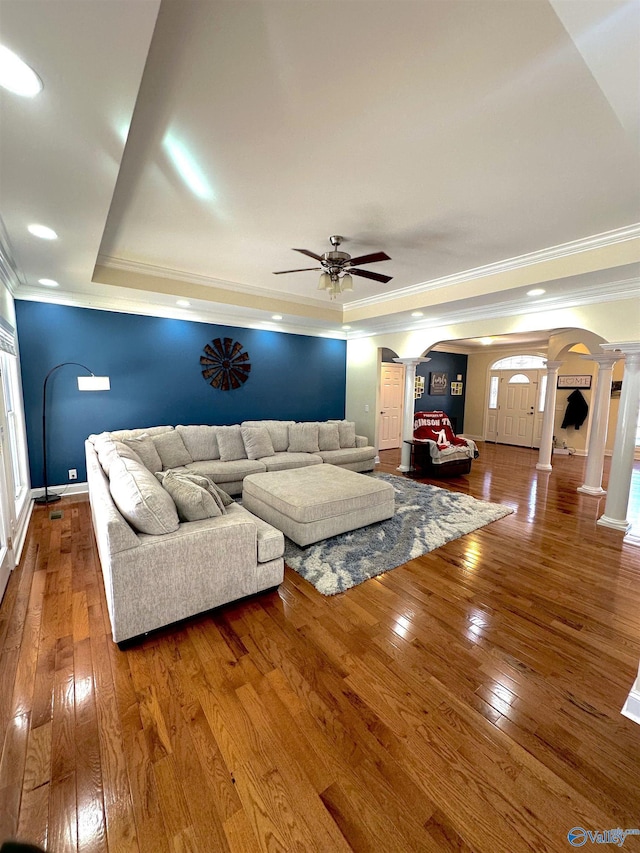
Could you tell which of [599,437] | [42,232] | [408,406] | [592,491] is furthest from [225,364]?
[592,491]

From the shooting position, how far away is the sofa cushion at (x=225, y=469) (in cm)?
415

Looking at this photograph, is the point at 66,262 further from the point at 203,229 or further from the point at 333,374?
the point at 333,374

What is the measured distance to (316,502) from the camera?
9.90ft

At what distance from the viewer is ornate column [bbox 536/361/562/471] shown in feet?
20.2

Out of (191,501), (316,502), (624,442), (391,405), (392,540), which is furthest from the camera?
(391,405)

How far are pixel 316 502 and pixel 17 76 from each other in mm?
2829

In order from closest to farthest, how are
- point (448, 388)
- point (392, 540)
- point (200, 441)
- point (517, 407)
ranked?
point (392, 540) → point (200, 441) → point (517, 407) → point (448, 388)

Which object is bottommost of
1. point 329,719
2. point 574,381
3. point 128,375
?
point 329,719

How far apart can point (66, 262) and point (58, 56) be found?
246 centimetres

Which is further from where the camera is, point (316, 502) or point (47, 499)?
point (47, 499)

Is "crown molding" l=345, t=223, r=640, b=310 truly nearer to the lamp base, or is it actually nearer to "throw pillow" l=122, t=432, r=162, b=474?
"throw pillow" l=122, t=432, r=162, b=474

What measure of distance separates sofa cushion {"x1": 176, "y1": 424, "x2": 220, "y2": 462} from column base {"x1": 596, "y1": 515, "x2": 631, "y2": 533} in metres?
4.70

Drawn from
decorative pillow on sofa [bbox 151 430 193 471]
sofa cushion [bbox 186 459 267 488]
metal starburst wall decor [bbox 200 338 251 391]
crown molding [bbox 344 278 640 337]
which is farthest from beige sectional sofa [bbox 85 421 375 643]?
crown molding [bbox 344 278 640 337]

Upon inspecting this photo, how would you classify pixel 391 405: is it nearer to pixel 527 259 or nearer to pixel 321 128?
pixel 527 259
